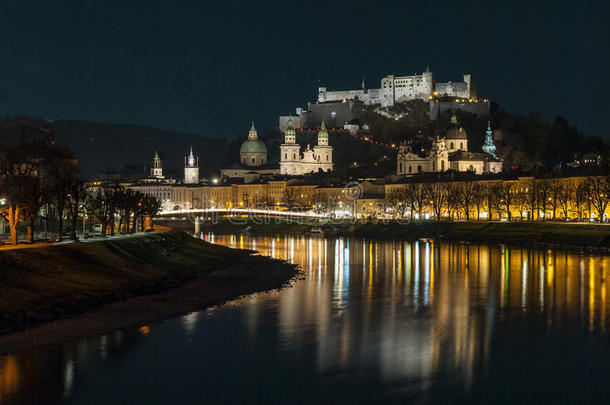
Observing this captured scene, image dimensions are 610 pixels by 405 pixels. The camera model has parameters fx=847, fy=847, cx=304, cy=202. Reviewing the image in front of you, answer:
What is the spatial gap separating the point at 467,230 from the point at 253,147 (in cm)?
9987

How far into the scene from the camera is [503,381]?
69.5 ft

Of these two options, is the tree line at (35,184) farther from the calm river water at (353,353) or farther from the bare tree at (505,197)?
the bare tree at (505,197)

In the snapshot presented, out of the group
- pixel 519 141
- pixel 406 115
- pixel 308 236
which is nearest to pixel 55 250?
pixel 308 236

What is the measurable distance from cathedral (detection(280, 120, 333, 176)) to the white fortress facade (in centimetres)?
964

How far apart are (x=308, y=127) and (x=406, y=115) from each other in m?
24.0

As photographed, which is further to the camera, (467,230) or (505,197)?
(505,197)

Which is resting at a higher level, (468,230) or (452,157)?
(452,157)

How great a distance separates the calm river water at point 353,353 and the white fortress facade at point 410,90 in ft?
357

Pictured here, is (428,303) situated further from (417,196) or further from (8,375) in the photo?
(417,196)

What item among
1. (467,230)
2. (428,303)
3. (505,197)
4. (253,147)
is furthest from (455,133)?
(428,303)

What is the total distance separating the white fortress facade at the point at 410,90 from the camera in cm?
14350

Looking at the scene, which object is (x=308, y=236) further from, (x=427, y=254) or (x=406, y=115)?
(x=406, y=115)

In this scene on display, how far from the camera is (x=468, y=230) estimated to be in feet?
234

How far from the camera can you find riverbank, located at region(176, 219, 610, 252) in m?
58.2
